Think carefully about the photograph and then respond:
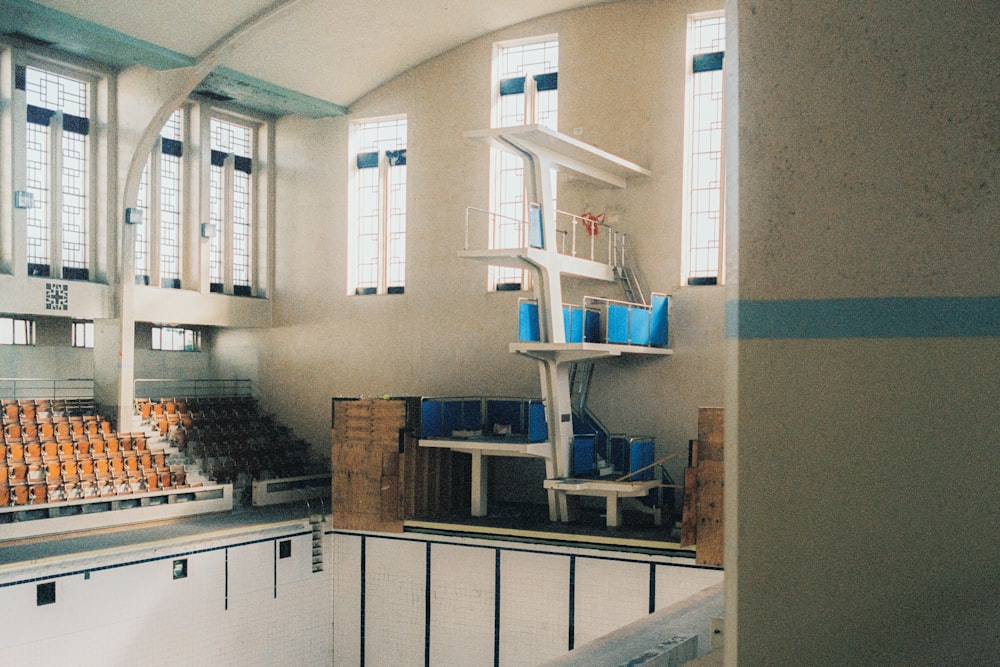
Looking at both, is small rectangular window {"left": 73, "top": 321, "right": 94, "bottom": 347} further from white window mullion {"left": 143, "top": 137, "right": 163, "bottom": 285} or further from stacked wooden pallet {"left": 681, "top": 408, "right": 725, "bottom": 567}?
stacked wooden pallet {"left": 681, "top": 408, "right": 725, "bottom": 567}

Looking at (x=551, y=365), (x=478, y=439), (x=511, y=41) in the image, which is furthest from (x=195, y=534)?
(x=511, y=41)

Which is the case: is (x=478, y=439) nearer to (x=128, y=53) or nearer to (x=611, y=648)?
(x=128, y=53)

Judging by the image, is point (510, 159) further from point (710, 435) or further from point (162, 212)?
point (710, 435)

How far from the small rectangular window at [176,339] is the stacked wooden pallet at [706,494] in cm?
1174

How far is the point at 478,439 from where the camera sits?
625 inches

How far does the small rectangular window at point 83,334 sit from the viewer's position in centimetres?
1830

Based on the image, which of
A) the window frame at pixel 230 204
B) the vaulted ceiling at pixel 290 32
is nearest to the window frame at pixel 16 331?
the window frame at pixel 230 204

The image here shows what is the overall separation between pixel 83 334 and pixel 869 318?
18671mm

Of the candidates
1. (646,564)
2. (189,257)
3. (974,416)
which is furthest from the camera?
Result: (189,257)

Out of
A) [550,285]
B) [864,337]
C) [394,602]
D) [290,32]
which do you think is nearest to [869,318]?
[864,337]

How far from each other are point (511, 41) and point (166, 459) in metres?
9.98

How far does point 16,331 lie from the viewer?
17.2 m

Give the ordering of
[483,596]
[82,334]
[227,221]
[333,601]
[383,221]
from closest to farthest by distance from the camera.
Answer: [483,596] < [333,601] < [82,334] < [383,221] < [227,221]

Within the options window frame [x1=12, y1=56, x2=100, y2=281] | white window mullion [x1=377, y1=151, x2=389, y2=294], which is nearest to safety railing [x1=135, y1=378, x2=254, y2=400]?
window frame [x1=12, y1=56, x2=100, y2=281]
